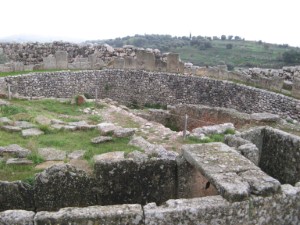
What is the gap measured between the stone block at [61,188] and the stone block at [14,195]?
0.49 ft

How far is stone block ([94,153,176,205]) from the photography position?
18.9 ft

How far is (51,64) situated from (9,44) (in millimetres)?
6718

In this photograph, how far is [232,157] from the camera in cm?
558

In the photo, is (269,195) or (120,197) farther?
(120,197)

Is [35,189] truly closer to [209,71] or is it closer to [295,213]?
[295,213]

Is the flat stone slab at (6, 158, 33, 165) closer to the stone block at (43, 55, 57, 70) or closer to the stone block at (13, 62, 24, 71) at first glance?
the stone block at (13, 62, 24, 71)

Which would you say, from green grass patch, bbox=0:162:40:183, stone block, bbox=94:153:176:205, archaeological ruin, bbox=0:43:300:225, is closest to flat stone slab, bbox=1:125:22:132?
green grass patch, bbox=0:162:40:183

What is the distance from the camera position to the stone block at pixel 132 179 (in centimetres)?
577

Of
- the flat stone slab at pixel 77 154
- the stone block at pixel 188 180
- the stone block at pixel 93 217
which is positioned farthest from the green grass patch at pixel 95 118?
the stone block at pixel 93 217

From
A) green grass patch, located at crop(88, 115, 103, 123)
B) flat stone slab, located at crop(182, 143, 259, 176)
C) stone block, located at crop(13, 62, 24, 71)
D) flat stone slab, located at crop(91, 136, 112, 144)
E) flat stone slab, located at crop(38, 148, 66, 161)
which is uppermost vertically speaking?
flat stone slab, located at crop(182, 143, 259, 176)

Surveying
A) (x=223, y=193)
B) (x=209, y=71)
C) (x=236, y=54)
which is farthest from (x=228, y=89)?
(x=236, y=54)

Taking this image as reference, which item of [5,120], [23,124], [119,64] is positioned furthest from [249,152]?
[119,64]

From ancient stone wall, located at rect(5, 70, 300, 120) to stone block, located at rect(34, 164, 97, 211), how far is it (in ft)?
39.1

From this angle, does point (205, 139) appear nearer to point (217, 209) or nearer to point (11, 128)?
point (11, 128)
